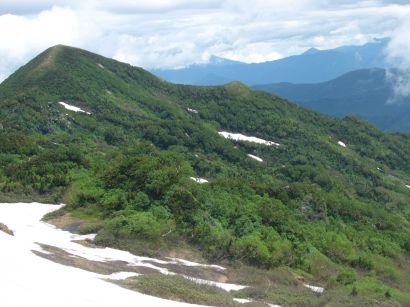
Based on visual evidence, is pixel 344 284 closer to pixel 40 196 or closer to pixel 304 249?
pixel 304 249

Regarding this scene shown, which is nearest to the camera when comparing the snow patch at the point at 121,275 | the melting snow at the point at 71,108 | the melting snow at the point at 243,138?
the snow patch at the point at 121,275

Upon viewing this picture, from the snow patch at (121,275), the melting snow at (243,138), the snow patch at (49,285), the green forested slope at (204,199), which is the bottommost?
the melting snow at (243,138)

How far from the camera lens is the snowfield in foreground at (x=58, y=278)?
1928 cm

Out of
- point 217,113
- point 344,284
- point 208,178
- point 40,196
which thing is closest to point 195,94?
point 217,113

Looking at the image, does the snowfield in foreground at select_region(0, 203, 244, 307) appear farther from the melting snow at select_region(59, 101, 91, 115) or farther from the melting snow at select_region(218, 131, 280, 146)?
the melting snow at select_region(218, 131, 280, 146)

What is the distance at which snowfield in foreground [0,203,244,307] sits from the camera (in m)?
19.3

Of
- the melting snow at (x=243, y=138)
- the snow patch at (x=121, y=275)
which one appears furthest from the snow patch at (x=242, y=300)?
the melting snow at (x=243, y=138)

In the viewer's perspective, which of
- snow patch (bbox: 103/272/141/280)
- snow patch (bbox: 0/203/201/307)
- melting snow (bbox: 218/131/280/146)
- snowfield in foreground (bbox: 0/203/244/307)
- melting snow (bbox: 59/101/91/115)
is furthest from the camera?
melting snow (bbox: 218/131/280/146)

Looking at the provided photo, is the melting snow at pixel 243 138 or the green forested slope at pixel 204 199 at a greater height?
the green forested slope at pixel 204 199

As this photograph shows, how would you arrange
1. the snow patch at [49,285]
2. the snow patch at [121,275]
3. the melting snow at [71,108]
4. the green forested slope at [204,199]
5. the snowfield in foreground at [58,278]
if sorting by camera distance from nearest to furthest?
the snow patch at [49,285] < the snowfield in foreground at [58,278] < the snow patch at [121,275] < the green forested slope at [204,199] < the melting snow at [71,108]

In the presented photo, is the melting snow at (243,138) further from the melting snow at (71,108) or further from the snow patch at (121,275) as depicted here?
the snow patch at (121,275)

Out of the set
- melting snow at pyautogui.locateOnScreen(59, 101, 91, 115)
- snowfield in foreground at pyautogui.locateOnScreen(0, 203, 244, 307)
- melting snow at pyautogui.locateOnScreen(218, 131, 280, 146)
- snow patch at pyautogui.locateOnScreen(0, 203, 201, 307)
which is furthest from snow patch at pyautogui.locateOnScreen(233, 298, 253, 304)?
melting snow at pyautogui.locateOnScreen(218, 131, 280, 146)

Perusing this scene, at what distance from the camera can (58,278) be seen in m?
22.0

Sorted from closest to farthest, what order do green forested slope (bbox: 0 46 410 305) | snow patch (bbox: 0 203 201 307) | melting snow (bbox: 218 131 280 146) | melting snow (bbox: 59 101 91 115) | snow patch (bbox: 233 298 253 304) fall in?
1. snow patch (bbox: 0 203 201 307)
2. snow patch (bbox: 233 298 253 304)
3. green forested slope (bbox: 0 46 410 305)
4. melting snow (bbox: 59 101 91 115)
5. melting snow (bbox: 218 131 280 146)
